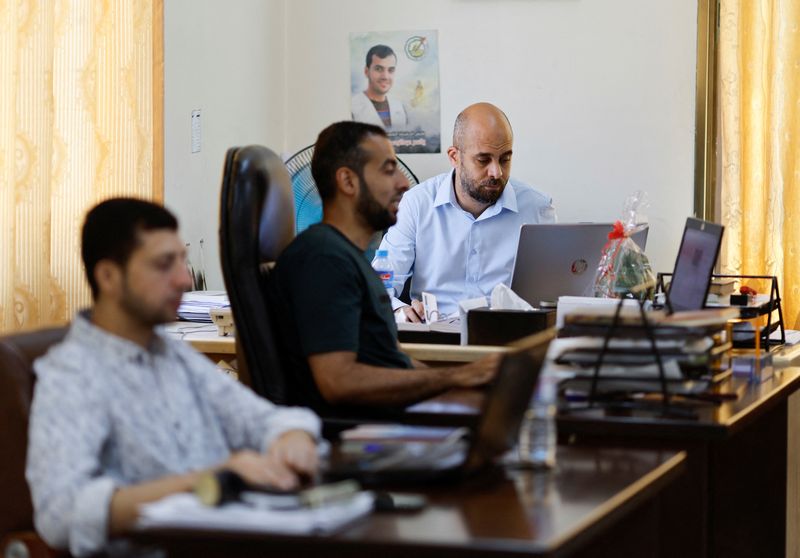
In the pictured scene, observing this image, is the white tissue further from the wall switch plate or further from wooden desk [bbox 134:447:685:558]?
the wall switch plate

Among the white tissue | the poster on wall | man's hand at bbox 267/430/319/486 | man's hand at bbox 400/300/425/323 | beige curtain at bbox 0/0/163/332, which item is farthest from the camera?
the poster on wall

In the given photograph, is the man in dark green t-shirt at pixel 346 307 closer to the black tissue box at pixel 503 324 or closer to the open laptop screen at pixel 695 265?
the black tissue box at pixel 503 324

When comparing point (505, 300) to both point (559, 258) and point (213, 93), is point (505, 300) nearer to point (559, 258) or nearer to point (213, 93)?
point (559, 258)

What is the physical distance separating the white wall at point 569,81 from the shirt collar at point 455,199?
61 cm

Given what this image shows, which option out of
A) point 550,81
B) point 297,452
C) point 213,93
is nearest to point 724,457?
point 297,452

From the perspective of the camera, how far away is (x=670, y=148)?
481cm

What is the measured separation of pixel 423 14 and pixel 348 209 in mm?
2497

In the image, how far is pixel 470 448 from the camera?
1633 mm

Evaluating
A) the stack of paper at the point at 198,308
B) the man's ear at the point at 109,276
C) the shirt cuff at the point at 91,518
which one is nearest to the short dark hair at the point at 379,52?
the stack of paper at the point at 198,308

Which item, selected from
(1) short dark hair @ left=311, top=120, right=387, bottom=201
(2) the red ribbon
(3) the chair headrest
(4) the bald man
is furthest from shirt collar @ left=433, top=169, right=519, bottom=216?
(3) the chair headrest

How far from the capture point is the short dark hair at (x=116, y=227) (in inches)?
66.4

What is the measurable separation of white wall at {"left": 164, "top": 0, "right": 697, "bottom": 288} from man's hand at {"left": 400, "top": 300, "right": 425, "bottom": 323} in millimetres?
1316

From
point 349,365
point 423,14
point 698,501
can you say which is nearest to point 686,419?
point 698,501

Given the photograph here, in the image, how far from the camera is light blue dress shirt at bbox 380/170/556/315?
418 centimetres
